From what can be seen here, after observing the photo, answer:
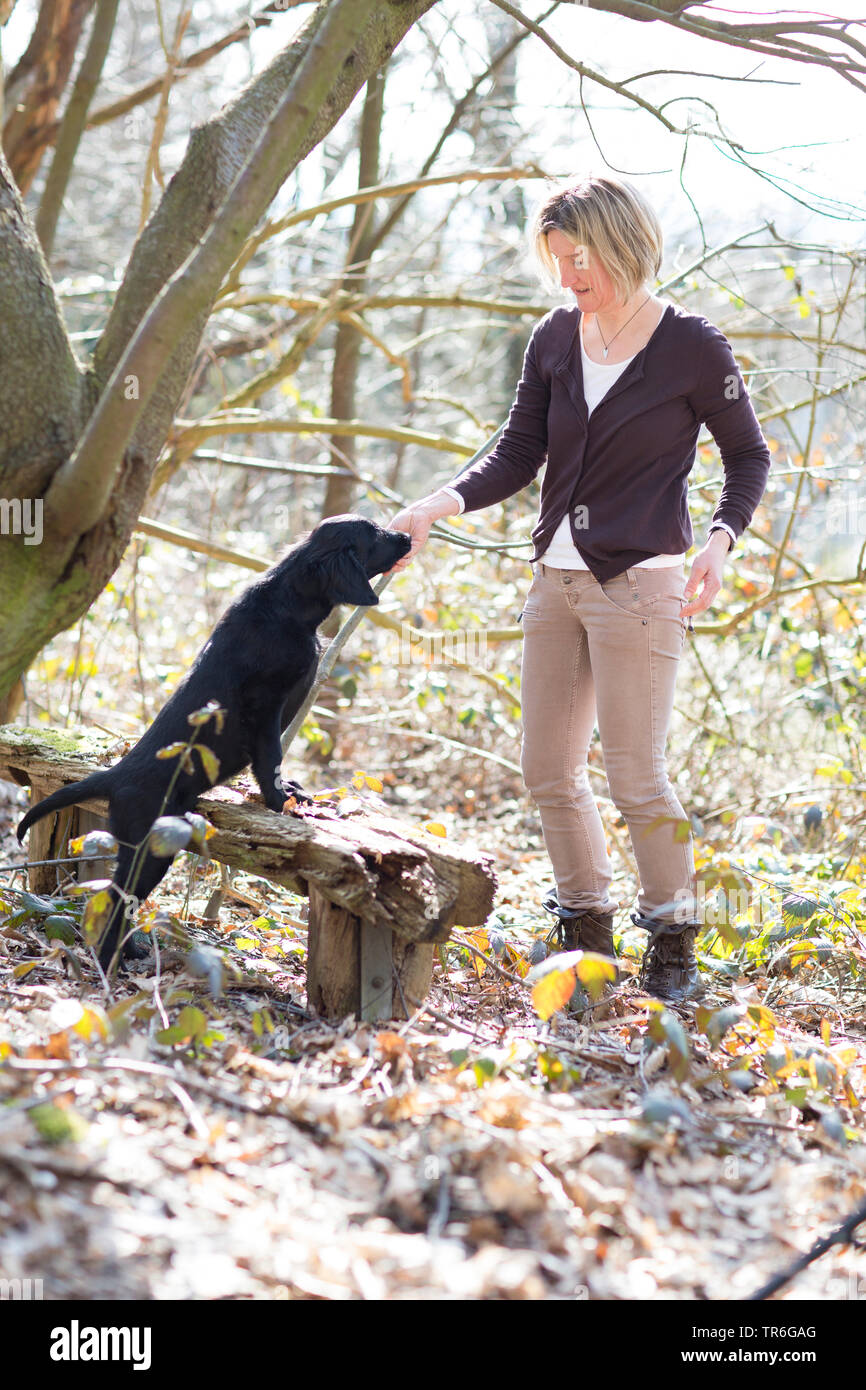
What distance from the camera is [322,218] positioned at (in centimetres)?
821

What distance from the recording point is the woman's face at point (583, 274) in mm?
2930

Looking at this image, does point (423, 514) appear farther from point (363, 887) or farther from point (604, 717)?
point (363, 887)

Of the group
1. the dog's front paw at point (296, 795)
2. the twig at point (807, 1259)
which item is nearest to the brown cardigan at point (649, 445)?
the dog's front paw at point (296, 795)


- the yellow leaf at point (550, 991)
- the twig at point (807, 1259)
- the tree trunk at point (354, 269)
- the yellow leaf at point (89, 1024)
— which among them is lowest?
the twig at point (807, 1259)

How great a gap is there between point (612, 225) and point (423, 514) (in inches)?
38.2

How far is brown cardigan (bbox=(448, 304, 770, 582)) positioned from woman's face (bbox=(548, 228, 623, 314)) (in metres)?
0.17

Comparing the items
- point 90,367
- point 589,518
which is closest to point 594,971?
point 589,518

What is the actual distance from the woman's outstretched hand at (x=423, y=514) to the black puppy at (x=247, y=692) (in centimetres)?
4

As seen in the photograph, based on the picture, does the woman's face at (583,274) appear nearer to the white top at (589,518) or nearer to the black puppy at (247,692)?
the white top at (589,518)

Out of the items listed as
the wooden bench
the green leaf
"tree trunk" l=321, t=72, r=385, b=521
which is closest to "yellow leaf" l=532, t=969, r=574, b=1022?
the wooden bench

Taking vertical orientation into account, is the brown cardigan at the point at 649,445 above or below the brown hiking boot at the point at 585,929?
above

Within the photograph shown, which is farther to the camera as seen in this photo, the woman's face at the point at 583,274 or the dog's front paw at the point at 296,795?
the dog's front paw at the point at 296,795

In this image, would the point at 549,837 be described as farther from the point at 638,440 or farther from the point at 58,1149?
the point at 58,1149

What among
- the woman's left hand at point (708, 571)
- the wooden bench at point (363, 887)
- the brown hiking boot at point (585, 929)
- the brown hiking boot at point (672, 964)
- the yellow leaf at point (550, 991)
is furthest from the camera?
the brown hiking boot at point (585, 929)
